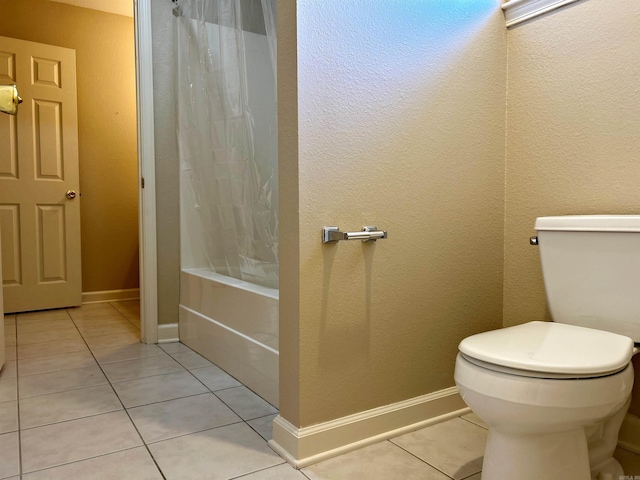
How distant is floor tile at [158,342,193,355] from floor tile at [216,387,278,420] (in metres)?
0.65

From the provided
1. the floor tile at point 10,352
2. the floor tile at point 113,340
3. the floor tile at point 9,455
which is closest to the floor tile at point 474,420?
the floor tile at point 9,455

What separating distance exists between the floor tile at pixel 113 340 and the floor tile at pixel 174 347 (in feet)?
0.63

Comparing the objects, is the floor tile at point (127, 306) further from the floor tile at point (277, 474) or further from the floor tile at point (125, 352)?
the floor tile at point (277, 474)

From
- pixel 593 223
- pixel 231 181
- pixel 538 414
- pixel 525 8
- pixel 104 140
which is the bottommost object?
pixel 538 414

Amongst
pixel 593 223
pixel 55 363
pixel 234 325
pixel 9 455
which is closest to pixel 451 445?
pixel 593 223

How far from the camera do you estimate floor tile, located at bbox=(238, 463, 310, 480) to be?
48.9 inches

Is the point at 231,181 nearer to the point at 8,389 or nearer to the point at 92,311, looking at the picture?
the point at 8,389

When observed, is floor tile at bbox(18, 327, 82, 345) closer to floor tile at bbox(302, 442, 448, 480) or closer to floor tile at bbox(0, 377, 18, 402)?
floor tile at bbox(0, 377, 18, 402)

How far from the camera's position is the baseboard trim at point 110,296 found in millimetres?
3701

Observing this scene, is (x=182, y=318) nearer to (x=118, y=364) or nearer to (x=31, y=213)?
(x=118, y=364)

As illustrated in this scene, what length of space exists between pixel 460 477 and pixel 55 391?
1.53 m

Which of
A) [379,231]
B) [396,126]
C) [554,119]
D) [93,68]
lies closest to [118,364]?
[379,231]

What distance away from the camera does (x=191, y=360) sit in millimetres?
2266

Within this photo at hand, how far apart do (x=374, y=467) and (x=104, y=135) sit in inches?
131
